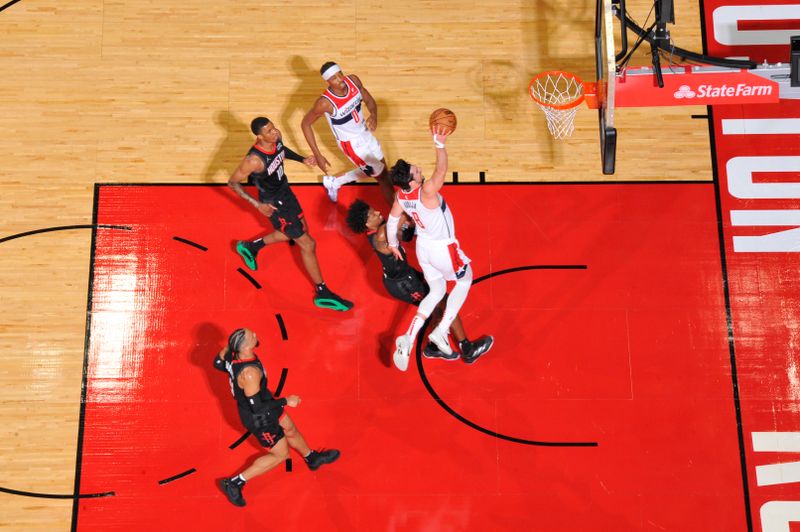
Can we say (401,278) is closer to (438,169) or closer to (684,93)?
(438,169)

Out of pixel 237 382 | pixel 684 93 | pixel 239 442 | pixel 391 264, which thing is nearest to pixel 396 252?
pixel 391 264

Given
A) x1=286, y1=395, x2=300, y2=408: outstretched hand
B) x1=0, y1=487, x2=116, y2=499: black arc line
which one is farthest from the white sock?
x1=0, y1=487, x2=116, y2=499: black arc line

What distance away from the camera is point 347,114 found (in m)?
7.24

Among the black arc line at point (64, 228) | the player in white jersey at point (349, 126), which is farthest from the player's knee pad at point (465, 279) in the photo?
the black arc line at point (64, 228)

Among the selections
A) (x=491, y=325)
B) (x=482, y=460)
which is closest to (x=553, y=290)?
(x=491, y=325)

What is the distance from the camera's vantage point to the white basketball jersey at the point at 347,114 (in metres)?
7.15

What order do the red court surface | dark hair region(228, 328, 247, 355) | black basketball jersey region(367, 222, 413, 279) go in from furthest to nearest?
1. the red court surface
2. black basketball jersey region(367, 222, 413, 279)
3. dark hair region(228, 328, 247, 355)

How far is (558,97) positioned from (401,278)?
3.02 metres

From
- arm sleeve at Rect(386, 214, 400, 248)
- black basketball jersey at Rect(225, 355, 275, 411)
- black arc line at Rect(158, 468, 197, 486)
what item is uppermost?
arm sleeve at Rect(386, 214, 400, 248)

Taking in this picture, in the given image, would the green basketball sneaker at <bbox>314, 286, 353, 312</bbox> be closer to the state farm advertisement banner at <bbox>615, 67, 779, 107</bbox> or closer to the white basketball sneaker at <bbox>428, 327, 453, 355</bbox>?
the white basketball sneaker at <bbox>428, 327, 453, 355</bbox>

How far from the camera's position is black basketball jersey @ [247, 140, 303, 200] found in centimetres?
675

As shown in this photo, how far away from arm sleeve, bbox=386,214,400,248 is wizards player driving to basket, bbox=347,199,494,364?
0.31 feet

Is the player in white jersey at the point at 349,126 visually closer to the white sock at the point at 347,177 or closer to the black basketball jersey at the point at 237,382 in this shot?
the white sock at the point at 347,177

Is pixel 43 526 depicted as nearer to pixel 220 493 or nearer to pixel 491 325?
pixel 220 493
